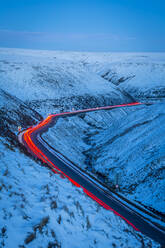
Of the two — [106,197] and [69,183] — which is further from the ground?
[69,183]

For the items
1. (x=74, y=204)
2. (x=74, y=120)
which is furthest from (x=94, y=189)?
Answer: (x=74, y=120)

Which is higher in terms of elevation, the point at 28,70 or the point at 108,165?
the point at 28,70

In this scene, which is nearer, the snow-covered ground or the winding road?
the snow-covered ground

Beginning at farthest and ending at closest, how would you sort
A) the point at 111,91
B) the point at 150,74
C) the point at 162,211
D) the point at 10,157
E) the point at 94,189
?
1. the point at 150,74
2. the point at 111,91
3. the point at 94,189
4. the point at 162,211
5. the point at 10,157

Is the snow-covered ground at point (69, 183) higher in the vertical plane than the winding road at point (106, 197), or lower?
higher

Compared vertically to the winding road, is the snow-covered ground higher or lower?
higher

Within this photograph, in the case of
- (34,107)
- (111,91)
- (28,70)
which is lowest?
(34,107)

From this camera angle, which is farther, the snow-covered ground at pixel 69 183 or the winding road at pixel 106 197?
the winding road at pixel 106 197

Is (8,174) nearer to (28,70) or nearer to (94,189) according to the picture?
(94,189)

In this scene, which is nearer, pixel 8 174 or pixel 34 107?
pixel 8 174

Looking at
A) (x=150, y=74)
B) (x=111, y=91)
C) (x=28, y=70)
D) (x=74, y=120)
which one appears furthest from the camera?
(x=150, y=74)

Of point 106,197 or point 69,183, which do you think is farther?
point 106,197
